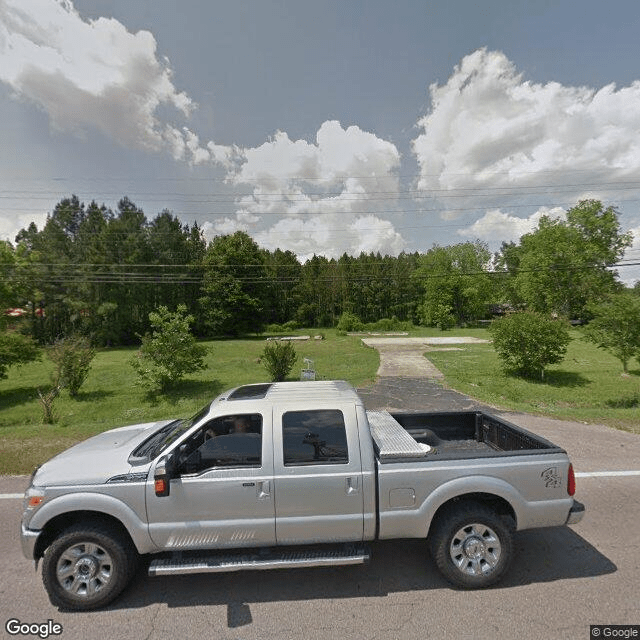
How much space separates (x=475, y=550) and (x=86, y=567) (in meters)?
3.37

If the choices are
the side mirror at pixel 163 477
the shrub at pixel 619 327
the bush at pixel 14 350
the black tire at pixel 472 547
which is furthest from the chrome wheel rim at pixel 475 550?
the bush at pixel 14 350

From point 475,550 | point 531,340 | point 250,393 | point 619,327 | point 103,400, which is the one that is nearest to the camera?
point 475,550

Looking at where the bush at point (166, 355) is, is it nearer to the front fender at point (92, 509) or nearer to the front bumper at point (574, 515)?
the front fender at point (92, 509)

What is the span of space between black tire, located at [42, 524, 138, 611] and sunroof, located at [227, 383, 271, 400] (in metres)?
1.50

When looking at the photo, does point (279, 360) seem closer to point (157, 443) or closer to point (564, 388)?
point (157, 443)

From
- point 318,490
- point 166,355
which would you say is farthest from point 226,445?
point 166,355

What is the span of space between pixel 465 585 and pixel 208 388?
1256 centimetres

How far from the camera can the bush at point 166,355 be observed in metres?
12.9

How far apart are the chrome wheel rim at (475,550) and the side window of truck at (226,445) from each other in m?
1.91

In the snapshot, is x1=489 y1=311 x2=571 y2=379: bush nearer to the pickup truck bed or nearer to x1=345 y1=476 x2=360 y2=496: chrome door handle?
the pickup truck bed

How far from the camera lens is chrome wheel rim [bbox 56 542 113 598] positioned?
2.98 m

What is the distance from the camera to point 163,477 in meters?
2.92

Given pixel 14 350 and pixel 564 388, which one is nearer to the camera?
pixel 564 388

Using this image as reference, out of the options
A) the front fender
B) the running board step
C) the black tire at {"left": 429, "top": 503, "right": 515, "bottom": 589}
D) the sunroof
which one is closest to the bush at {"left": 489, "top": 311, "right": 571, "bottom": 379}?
the black tire at {"left": 429, "top": 503, "right": 515, "bottom": 589}
